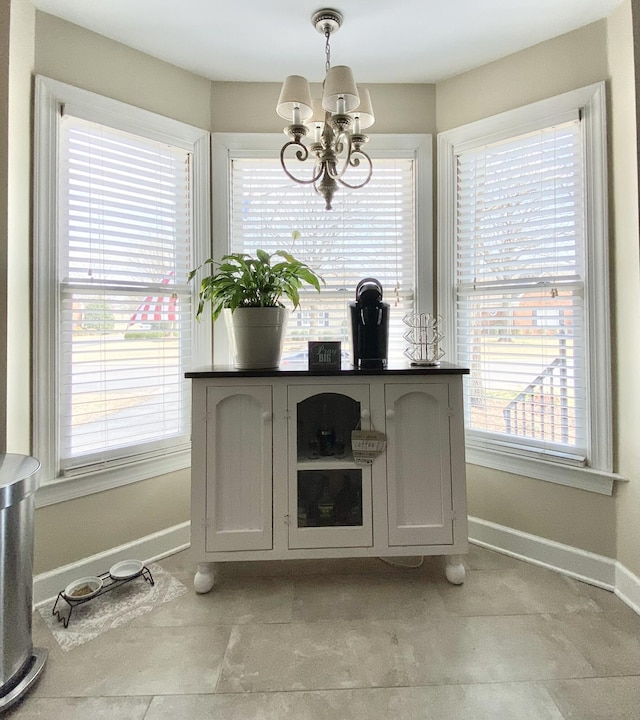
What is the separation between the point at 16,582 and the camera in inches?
50.6

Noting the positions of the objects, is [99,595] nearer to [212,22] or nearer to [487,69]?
[212,22]

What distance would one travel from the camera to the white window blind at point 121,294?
185 centimetres

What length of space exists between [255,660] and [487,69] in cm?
277

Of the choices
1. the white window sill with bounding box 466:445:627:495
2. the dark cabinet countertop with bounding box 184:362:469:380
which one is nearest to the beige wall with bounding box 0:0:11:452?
the dark cabinet countertop with bounding box 184:362:469:380

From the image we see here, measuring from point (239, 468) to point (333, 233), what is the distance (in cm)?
131

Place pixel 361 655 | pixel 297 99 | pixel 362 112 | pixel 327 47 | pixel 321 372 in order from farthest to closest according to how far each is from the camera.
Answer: pixel 327 47
pixel 321 372
pixel 362 112
pixel 297 99
pixel 361 655

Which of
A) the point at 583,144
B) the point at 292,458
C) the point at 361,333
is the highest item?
the point at 583,144

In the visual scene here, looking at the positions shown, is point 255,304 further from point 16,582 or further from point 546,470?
point 546,470

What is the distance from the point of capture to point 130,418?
203cm

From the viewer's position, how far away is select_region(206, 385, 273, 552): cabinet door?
1.77 m

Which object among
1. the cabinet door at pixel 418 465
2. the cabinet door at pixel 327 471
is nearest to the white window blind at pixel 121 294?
the cabinet door at pixel 327 471

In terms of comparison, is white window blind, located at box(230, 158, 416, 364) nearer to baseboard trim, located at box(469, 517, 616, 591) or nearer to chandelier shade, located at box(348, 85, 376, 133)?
chandelier shade, located at box(348, 85, 376, 133)

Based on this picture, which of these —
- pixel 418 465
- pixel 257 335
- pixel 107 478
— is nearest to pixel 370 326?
pixel 257 335

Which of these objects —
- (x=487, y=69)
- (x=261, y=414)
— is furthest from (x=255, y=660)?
(x=487, y=69)
